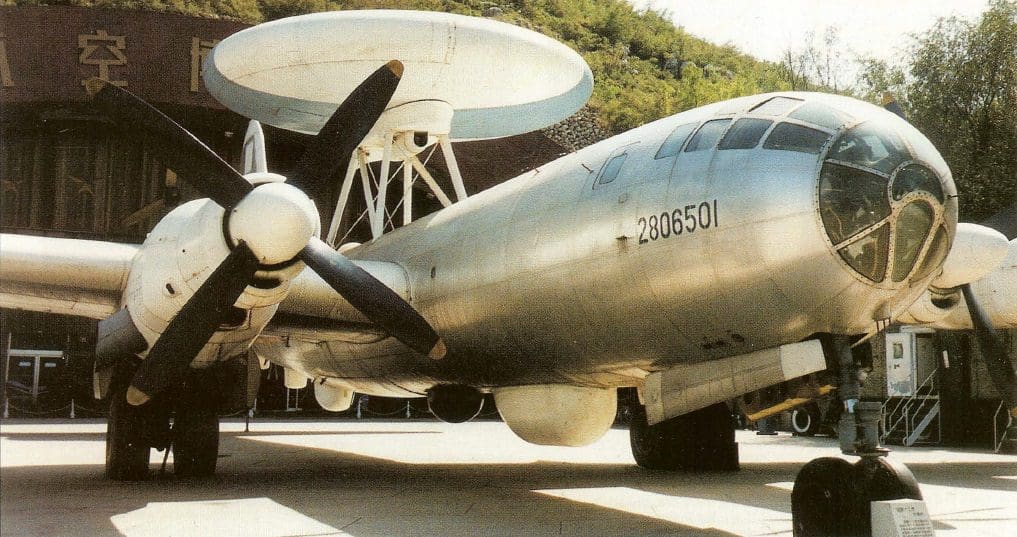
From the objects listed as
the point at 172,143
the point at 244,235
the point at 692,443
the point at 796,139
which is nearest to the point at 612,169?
the point at 796,139

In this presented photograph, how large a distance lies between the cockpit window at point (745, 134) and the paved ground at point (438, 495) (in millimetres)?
3701

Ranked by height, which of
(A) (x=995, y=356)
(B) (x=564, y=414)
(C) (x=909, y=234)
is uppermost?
(C) (x=909, y=234)

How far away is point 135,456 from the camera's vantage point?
13.3m

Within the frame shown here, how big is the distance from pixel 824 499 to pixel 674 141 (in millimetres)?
3724

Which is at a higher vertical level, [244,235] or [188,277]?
[244,235]

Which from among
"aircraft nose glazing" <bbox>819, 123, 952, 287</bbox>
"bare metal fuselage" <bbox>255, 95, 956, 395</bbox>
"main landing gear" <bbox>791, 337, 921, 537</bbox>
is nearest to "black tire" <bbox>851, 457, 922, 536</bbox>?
"main landing gear" <bbox>791, 337, 921, 537</bbox>

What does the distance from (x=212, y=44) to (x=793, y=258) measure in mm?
31699

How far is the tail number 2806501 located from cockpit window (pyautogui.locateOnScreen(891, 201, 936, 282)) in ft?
4.91

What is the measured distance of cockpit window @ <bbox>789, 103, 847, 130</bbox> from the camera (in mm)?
8164

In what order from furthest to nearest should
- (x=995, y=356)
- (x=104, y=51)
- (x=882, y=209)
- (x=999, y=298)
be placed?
(x=104, y=51), (x=999, y=298), (x=995, y=356), (x=882, y=209)

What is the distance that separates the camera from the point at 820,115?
833 cm

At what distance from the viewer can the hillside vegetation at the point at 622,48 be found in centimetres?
5250

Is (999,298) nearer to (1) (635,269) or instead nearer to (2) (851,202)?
(1) (635,269)

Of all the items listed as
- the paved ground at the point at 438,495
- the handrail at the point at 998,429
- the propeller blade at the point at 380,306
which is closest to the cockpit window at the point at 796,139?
the paved ground at the point at 438,495
